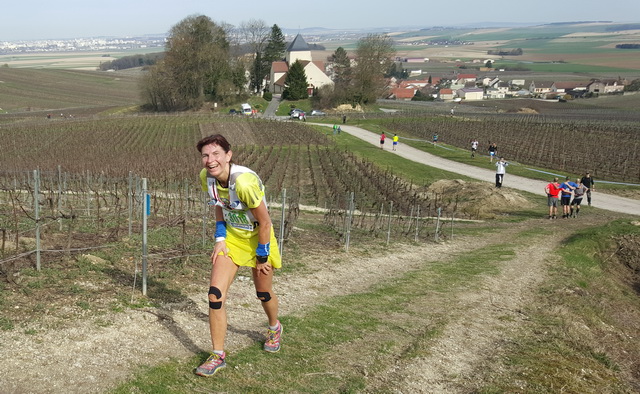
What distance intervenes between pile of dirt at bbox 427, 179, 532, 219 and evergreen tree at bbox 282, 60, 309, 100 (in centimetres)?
6077

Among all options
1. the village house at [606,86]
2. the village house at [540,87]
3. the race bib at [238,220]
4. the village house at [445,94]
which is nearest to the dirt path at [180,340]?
the race bib at [238,220]

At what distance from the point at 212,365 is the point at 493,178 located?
30748mm

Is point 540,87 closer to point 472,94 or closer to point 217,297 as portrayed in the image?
point 472,94

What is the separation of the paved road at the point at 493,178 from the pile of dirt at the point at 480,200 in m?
3.33

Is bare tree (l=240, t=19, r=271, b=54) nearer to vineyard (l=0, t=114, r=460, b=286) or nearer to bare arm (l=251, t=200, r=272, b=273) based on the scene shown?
vineyard (l=0, t=114, r=460, b=286)

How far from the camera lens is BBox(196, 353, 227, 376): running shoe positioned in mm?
5902

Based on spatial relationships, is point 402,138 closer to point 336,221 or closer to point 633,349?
point 336,221

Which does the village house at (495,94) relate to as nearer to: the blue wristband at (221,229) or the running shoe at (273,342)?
the running shoe at (273,342)

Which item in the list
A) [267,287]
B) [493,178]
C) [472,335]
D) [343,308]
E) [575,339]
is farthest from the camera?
[493,178]

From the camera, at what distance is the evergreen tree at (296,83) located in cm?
8720

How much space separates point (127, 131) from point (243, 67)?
3493 cm

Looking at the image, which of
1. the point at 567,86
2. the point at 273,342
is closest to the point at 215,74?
the point at 273,342

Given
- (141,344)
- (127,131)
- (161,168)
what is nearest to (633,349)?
(141,344)

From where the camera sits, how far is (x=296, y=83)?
87.5m
